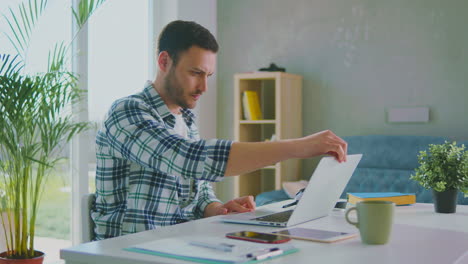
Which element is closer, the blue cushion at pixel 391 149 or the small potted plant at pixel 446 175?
the small potted plant at pixel 446 175

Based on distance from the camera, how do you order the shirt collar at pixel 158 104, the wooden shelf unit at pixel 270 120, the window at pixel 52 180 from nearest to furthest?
the shirt collar at pixel 158 104 → the window at pixel 52 180 → the wooden shelf unit at pixel 270 120

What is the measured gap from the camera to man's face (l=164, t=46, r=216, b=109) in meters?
1.97

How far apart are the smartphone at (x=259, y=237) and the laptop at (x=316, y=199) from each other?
0.20 m

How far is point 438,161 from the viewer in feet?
6.29

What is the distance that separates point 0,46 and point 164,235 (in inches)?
94.5

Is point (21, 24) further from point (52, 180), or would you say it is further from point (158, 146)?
point (158, 146)

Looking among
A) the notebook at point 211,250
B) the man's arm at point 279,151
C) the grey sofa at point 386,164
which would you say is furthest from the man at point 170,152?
the grey sofa at point 386,164

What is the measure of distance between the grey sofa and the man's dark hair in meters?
2.25

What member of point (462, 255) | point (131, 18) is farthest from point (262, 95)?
point (462, 255)

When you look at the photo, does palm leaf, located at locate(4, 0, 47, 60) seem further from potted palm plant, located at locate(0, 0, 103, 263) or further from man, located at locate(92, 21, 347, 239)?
man, located at locate(92, 21, 347, 239)

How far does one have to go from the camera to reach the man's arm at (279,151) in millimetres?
1493

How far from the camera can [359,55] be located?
457cm

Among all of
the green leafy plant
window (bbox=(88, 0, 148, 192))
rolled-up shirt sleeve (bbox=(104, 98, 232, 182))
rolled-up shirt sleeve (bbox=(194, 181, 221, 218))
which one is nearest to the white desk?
rolled-up shirt sleeve (bbox=(104, 98, 232, 182))

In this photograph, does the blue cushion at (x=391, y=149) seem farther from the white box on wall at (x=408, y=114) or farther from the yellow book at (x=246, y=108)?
the yellow book at (x=246, y=108)
